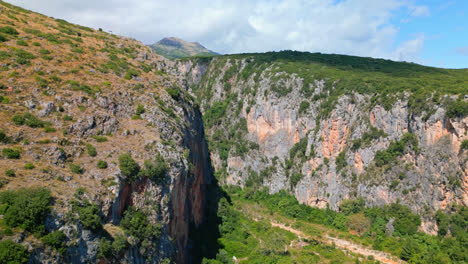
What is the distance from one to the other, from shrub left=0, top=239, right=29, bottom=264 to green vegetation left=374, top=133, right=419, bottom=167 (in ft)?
208

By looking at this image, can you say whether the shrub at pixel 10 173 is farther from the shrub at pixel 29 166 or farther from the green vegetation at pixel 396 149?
the green vegetation at pixel 396 149

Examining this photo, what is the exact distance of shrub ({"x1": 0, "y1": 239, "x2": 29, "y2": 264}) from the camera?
17.8 m

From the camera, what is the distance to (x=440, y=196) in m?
55.0

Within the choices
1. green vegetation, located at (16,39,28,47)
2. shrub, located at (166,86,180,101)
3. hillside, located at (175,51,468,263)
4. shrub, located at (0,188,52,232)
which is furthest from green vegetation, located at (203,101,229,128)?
shrub, located at (0,188,52,232)

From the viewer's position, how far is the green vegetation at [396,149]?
201 feet

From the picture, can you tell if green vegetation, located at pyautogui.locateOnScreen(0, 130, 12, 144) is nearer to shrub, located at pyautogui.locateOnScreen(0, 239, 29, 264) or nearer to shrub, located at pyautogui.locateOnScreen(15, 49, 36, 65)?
shrub, located at pyautogui.locateOnScreen(0, 239, 29, 264)

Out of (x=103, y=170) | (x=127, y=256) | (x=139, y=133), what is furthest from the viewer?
(x=139, y=133)

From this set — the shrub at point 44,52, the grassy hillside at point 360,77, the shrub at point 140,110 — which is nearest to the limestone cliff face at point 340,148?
the grassy hillside at point 360,77

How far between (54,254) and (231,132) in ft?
260

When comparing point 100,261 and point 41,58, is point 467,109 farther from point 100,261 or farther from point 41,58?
point 41,58

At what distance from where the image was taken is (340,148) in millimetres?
73938

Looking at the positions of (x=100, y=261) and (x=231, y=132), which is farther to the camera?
(x=231, y=132)

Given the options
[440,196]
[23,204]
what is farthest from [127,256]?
[440,196]

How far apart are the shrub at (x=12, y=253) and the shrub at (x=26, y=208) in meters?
1.69
